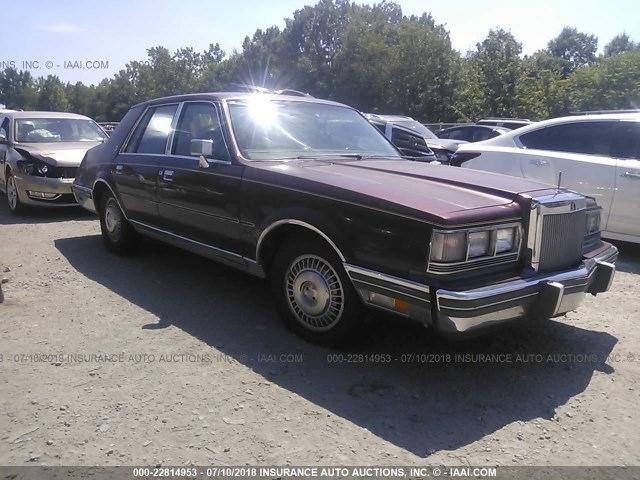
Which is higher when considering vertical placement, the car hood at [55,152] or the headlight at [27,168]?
the car hood at [55,152]

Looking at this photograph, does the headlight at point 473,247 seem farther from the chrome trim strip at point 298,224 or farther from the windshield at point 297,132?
the windshield at point 297,132

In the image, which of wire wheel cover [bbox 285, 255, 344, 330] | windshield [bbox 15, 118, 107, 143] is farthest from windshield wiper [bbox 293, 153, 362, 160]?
windshield [bbox 15, 118, 107, 143]

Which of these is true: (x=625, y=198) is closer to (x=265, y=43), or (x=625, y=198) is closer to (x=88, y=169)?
(x=88, y=169)

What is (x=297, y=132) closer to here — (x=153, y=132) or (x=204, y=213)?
(x=204, y=213)

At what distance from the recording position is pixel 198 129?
15.9ft

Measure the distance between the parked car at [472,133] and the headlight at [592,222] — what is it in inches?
414

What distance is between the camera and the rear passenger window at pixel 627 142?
6215mm

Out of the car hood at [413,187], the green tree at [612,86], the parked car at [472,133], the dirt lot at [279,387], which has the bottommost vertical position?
the dirt lot at [279,387]

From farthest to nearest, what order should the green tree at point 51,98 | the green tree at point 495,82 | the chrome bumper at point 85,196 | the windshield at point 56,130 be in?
the green tree at point 51,98
the green tree at point 495,82
the windshield at point 56,130
the chrome bumper at point 85,196

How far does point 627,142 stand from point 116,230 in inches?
223

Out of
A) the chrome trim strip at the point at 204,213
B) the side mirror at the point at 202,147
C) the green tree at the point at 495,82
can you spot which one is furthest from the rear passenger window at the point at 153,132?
the green tree at the point at 495,82

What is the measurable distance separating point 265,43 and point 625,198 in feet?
235

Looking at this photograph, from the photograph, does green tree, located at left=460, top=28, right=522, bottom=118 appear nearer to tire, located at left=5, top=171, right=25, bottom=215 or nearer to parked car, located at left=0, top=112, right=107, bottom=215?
parked car, located at left=0, top=112, right=107, bottom=215

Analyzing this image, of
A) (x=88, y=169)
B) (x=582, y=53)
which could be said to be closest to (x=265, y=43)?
(x=582, y=53)
